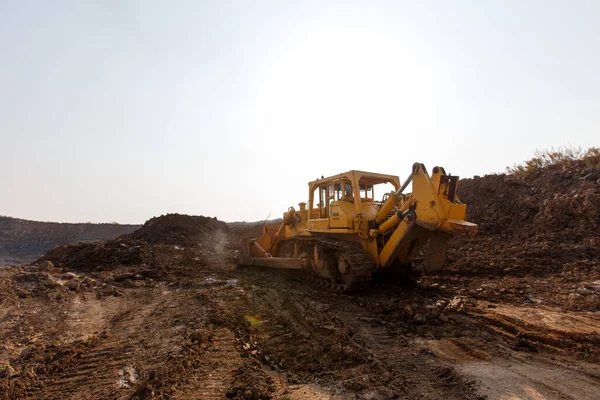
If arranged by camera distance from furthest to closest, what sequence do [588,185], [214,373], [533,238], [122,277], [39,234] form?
1. [39,234]
2. [588,185]
3. [533,238]
4. [122,277]
5. [214,373]

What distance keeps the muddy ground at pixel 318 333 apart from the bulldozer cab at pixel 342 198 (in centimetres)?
167

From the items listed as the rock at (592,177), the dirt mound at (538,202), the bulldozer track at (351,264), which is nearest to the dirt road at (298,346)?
the bulldozer track at (351,264)

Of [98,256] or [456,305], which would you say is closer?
[456,305]

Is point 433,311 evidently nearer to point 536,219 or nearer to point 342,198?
point 342,198

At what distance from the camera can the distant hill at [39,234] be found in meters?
24.9

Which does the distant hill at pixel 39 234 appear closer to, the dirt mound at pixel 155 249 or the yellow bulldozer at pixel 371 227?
the dirt mound at pixel 155 249

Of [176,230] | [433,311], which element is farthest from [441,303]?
[176,230]

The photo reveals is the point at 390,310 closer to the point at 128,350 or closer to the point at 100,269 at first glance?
the point at 128,350

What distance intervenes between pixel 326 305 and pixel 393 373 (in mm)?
3131

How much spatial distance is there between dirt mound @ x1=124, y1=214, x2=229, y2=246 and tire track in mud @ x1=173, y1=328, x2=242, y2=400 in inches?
584

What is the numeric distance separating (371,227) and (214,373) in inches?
197

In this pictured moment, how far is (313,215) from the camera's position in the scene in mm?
9898

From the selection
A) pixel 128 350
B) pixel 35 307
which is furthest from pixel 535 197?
pixel 35 307

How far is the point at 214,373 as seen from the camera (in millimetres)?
3803
